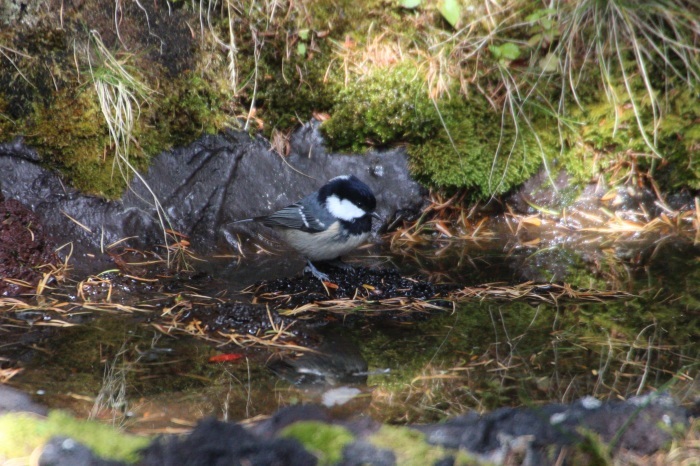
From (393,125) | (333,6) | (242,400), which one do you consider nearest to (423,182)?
(393,125)

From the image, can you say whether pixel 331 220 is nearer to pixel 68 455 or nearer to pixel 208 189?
pixel 208 189

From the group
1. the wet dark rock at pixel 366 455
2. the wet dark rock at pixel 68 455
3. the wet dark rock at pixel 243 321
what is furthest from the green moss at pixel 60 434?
the wet dark rock at pixel 243 321

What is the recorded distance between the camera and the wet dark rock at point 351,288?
152 inches

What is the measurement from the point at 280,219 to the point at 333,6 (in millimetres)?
1775

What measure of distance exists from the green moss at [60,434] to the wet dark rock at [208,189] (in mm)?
2429

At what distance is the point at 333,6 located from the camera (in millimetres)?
5004

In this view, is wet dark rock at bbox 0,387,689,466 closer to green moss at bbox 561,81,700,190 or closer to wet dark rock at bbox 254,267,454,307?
wet dark rock at bbox 254,267,454,307

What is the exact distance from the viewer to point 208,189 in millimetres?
4891

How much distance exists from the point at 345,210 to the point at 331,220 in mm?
113

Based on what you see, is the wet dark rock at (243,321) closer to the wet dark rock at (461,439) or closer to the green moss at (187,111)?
the wet dark rock at (461,439)

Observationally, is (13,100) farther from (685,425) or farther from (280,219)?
(685,425)

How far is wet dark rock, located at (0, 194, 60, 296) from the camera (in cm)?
396

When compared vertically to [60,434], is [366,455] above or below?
below

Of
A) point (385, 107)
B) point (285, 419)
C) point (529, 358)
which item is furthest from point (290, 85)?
point (285, 419)
